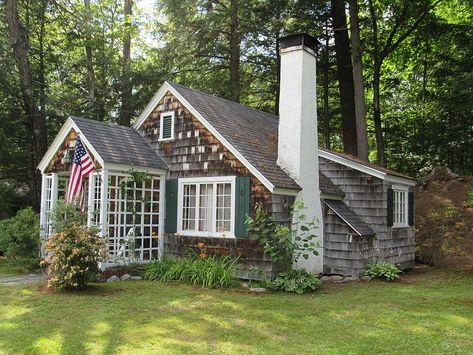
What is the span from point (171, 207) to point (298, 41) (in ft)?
17.3

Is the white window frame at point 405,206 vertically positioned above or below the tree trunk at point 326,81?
below

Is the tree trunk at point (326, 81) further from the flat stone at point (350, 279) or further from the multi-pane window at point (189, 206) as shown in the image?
the flat stone at point (350, 279)

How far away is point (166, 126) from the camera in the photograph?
11.7 meters

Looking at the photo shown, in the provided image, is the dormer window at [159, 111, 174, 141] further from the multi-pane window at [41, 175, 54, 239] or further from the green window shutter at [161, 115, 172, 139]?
the multi-pane window at [41, 175, 54, 239]

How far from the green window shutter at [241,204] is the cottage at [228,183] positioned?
2 centimetres

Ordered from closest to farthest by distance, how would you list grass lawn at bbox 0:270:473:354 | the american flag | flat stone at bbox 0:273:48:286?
1. grass lawn at bbox 0:270:473:354
2. flat stone at bbox 0:273:48:286
3. the american flag

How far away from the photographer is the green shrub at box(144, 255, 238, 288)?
350 inches

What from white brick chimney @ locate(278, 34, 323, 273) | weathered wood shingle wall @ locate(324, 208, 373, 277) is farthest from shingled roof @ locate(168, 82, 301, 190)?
weathered wood shingle wall @ locate(324, 208, 373, 277)

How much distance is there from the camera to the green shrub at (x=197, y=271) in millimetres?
8883

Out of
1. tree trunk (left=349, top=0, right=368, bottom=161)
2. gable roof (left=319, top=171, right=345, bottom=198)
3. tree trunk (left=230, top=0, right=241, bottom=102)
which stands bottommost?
gable roof (left=319, top=171, right=345, bottom=198)

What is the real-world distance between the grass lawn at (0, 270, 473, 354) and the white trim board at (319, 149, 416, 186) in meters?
3.05

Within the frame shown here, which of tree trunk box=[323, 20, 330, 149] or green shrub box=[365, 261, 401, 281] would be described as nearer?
green shrub box=[365, 261, 401, 281]

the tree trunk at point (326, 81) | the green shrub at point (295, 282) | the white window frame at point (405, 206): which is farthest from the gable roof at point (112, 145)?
the tree trunk at point (326, 81)

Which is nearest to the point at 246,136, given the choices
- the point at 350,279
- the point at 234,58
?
the point at 350,279
